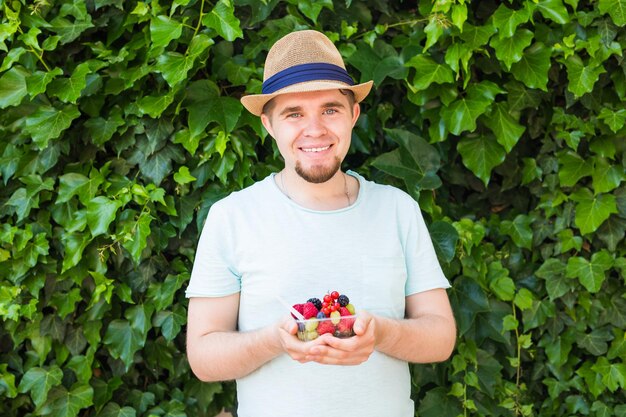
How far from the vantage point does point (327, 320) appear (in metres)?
1.47

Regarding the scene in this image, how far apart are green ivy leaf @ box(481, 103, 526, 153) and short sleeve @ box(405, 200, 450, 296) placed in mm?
650

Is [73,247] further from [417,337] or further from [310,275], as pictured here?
[417,337]

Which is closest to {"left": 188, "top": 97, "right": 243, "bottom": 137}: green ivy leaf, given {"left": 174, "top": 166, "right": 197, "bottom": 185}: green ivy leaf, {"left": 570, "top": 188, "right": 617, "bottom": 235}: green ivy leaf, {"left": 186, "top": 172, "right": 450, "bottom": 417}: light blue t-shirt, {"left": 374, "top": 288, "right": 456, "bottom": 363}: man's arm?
{"left": 174, "top": 166, "right": 197, "bottom": 185}: green ivy leaf

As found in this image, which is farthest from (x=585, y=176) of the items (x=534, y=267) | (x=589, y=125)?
(x=534, y=267)

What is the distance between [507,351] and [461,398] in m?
0.23

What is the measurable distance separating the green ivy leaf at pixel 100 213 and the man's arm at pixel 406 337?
0.93m

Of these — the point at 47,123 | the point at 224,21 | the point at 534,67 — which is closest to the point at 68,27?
the point at 47,123

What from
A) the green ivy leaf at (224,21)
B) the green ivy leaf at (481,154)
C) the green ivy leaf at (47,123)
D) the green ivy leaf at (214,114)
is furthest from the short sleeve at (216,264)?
the green ivy leaf at (481,154)

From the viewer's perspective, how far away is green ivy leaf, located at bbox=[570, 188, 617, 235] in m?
2.41

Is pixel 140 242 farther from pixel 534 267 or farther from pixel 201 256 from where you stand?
pixel 534 267

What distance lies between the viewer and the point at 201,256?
5.94 feet

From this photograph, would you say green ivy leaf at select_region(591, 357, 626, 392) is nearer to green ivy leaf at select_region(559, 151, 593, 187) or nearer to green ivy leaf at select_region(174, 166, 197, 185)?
green ivy leaf at select_region(559, 151, 593, 187)

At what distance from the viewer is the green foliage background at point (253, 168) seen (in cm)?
224

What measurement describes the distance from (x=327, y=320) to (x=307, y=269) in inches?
11.6
